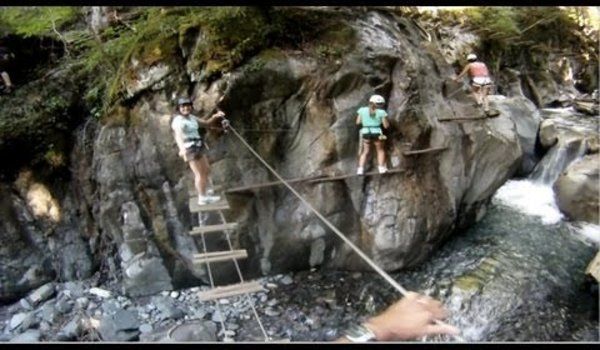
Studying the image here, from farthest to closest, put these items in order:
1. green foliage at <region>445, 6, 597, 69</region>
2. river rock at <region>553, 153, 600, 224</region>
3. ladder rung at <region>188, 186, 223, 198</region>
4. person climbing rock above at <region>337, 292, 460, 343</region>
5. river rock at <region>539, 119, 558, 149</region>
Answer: green foliage at <region>445, 6, 597, 69</region>, river rock at <region>539, 119, 558, 149</region>, river rock at <region>553, 153, 600, 224</region>, ladder rung at <region>188, 186, 223, 198</region>, person climbing rock above at <region>337, 292, 460, 343</region>

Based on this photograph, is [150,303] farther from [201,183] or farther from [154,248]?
[201,183]

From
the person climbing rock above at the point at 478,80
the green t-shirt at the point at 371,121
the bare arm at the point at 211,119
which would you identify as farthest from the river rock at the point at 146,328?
the person climbing rock above at the point at 478,80

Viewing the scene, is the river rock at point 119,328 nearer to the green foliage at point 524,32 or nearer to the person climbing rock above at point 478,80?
the person climbing rock above at point 478,80

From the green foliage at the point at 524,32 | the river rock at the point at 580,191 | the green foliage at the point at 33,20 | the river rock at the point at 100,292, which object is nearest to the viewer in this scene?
the river rock at the point at 100,292

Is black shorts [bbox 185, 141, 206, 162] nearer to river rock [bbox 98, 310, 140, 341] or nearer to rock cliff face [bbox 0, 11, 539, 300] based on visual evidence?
rock cliff face [bbox 0, 11, 539, 300]

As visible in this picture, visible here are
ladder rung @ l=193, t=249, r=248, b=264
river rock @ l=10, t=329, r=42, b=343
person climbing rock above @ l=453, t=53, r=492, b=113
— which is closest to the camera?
ladder rung @ l=193, t=249, r=248, b=264

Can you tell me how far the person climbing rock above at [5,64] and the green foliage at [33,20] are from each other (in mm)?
439

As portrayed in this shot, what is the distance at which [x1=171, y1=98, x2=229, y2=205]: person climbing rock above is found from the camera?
22.6 ft

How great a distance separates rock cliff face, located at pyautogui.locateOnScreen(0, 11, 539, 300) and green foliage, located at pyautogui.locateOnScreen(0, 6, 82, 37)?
2.73 meters

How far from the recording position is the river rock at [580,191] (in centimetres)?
912

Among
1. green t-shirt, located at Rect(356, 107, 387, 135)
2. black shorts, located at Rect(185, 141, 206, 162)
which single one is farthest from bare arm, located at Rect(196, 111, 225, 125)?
green t-shirt, located at Rect(356, 107, 387, 135)

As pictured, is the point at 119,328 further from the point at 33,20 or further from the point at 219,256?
the point at 33,20

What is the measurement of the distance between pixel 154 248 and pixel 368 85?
4318 millimetres
